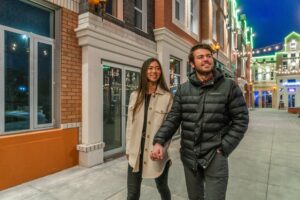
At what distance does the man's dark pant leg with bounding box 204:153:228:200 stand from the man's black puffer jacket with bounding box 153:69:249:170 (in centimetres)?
5

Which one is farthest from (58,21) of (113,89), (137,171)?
(137,171)

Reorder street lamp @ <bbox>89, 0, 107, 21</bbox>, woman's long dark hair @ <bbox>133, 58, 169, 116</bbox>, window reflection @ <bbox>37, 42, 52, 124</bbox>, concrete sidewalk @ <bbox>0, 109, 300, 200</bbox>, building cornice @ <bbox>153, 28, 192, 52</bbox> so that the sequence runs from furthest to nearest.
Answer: building cornice @ <bbox>153, 28, 192, 52</bbox> → street lamp @ <bbox>89, 0, 107, 21</bbox> → window reflection @ <bbox>37, 42, 52, 124</bbox> → concrete sidewalk @ <bbox>0, 109, 300, 200</bbox> → woman's long dark hair @ <bbox>133, 58, 169, 116</bbox>

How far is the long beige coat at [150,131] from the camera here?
7.45 ft

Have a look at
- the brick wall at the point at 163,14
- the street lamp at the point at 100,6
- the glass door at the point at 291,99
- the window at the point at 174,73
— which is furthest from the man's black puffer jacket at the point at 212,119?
the glass door at the point at 291,99

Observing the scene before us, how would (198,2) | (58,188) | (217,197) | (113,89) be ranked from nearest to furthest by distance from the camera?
(217,197) < (58,188) < (113,89) < (198,2)

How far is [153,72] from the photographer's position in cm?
238

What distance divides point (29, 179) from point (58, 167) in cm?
54

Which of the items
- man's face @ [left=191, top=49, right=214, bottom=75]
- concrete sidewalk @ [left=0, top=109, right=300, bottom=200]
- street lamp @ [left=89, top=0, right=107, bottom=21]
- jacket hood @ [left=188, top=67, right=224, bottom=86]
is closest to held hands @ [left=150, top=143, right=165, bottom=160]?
jacket hood @ [left=188, top=67, right=224, bottom=86]

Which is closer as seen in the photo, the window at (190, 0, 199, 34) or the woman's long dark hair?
the woman's long dark hair

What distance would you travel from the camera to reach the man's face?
197 centimetres

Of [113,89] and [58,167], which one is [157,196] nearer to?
[58,167]

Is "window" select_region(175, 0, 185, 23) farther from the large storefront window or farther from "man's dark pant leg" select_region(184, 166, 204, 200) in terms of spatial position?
"man's dark pant leg" select_region(184, 166, 204, 200)

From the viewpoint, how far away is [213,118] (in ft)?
6.19

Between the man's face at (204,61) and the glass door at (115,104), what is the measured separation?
133 inches
